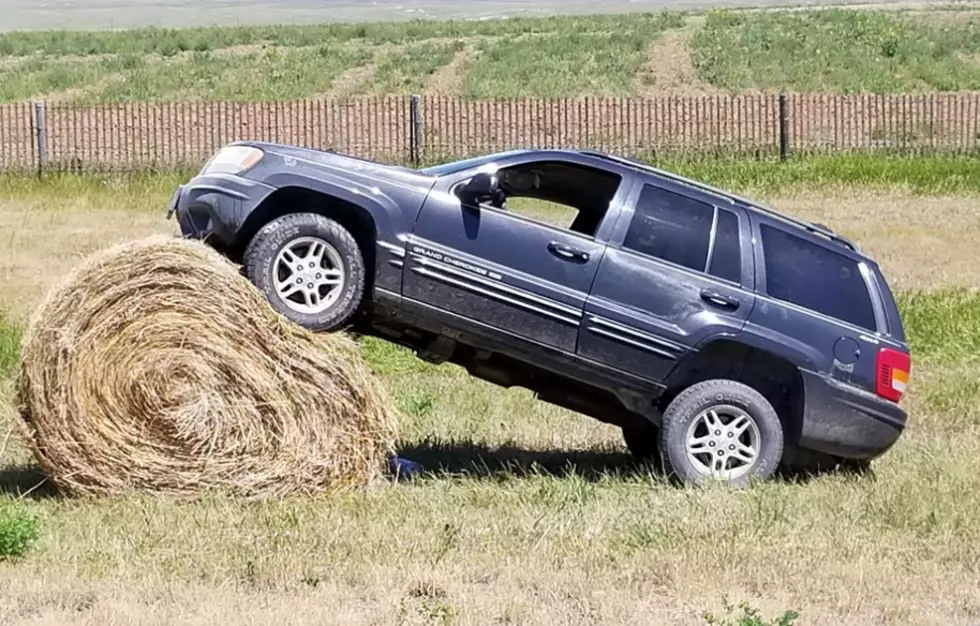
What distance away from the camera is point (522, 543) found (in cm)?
774

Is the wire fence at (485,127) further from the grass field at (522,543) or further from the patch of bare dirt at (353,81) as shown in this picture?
the grass field at (522,543)

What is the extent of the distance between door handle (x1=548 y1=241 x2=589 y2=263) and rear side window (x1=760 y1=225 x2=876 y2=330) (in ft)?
3.71

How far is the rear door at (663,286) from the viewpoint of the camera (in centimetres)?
895

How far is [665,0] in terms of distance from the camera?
148m

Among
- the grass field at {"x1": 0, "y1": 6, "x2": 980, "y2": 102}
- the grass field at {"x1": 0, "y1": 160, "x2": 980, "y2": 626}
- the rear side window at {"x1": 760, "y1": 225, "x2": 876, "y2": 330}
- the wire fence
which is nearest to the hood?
the grass field at {"x1": 0, "y1": 160, "x2": 980, "y2": 626}

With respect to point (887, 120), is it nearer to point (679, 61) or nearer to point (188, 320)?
point (679, 61)

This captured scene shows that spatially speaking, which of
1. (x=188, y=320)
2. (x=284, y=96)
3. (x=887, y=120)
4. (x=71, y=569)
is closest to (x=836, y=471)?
(x=188, y=320)

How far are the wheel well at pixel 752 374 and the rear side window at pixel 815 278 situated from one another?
38cm

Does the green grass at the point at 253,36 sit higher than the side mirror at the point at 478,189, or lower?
lower

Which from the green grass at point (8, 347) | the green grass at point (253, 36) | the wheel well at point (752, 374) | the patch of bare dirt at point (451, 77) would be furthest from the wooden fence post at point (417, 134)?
the green grass at point (253, 36)

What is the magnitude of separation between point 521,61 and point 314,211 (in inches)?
1609

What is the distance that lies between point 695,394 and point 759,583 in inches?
80.5

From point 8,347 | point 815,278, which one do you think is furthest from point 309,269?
point 8,347

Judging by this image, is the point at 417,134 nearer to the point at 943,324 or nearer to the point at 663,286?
the point at 943,324
